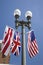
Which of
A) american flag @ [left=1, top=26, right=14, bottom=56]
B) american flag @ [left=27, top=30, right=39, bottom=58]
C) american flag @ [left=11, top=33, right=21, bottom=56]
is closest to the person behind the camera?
american flag @ [left=1, top=26, right=14, bottom=56]

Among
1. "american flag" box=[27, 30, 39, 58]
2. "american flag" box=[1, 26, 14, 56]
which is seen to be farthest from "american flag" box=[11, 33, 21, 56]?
"american flag" box=[27, 30, 39, 58]

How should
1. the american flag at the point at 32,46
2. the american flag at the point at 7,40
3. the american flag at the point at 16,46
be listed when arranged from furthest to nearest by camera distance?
the american flag at the point at 32,46
the american flag at the point at 16,46
the american flag at the point at 7,40

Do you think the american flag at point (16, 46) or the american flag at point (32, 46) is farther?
the american flag at point (32, 46)

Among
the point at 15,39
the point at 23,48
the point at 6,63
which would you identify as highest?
the point at 6,63

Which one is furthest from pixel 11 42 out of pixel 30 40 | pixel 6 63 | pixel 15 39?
pixel 6 63

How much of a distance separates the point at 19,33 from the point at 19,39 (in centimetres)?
31

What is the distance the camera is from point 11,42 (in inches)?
499

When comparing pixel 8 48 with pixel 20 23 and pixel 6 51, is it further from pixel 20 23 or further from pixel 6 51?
pixel 20 23

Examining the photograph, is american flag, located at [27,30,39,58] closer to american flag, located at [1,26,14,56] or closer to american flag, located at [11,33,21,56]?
american flag, located at [11,33,21,56]

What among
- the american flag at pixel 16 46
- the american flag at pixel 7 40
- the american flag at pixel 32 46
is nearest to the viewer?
the american flag at pixel 7 40

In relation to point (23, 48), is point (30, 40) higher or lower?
higher

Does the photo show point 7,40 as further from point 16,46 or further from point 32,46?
point 32,46

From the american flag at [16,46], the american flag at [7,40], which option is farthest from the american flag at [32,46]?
the american flag at [7,40]

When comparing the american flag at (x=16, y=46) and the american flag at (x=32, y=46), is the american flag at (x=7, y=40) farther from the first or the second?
the american flag at (x=32, y=46)
